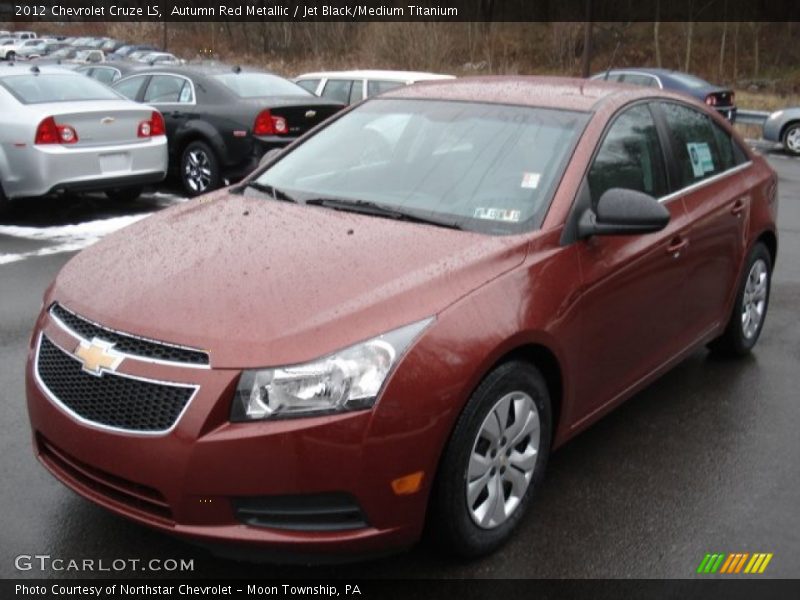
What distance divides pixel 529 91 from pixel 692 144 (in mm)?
1017

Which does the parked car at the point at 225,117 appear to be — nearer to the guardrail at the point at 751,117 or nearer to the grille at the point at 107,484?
the grille at the point at 107,484

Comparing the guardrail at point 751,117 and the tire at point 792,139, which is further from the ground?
the guardrail at point 751,117

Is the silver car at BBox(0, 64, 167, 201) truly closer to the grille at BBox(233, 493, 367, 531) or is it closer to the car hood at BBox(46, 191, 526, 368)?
the car hood at BBox(46, 191, 526, 368)

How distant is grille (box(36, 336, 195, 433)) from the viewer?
8.84 feet

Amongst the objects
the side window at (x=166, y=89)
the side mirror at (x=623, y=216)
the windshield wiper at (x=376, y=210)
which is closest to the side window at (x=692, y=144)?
the side mirror at (x=623, y=216)

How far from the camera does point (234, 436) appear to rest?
263 centimetres

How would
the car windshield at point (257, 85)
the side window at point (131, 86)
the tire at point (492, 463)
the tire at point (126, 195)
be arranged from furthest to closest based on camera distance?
1. the side window at point (131, 86)
2. the car windshield at point (257, 85)
3. the tire at point (126, 195)
4. the tire at point (492, 463)

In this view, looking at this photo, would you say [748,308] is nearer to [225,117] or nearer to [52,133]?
[52,133]

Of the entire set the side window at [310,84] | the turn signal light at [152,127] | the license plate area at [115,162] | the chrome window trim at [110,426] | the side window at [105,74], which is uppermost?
the side window at [105,74]

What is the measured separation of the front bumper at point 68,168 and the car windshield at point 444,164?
5079mm

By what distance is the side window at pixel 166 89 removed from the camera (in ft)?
36.7

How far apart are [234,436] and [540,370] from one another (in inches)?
50.1

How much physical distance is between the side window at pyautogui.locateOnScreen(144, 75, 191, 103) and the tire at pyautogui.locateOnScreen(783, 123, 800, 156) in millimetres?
11953

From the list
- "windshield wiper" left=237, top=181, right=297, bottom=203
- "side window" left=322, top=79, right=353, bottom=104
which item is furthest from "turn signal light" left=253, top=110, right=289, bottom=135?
"windshield wiper" left=237, top=181, right=297, bottom=203
